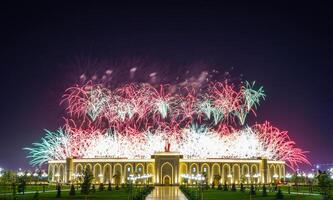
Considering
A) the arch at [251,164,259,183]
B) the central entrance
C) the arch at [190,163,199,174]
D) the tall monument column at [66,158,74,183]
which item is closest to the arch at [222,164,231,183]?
the arch at [251,164,259,183]

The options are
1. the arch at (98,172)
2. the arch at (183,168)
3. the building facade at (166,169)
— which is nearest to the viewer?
the building facade at (166,169)

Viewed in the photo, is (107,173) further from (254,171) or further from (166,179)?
(254,171)

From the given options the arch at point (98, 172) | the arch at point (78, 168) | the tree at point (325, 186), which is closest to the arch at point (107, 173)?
the arch at point (98, 172)

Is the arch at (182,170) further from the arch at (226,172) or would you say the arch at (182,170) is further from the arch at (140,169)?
the arch at (226,172)

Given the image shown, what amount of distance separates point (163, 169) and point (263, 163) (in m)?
16.5

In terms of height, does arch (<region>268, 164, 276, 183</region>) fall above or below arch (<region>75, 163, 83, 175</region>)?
below

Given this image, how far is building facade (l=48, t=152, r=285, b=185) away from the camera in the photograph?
252 ft

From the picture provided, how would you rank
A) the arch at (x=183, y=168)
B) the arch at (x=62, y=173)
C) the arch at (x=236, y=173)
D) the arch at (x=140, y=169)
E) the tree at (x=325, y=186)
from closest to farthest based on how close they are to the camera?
the tree at (x=325, y=186) → the arch at (x=140, y=169) → the arch at (x=183, y=168) → the arch at (x=62, y=173) → the arch at (x=236, y=173)

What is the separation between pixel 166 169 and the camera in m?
78.4

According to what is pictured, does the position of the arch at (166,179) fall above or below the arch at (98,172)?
below

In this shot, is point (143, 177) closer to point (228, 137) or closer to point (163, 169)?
point (163, 169)

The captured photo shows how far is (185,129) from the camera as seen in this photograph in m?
63.9

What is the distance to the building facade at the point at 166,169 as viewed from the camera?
76812mm

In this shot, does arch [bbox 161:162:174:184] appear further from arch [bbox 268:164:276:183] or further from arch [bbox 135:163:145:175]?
arch [bbox 268:164:276:183]
